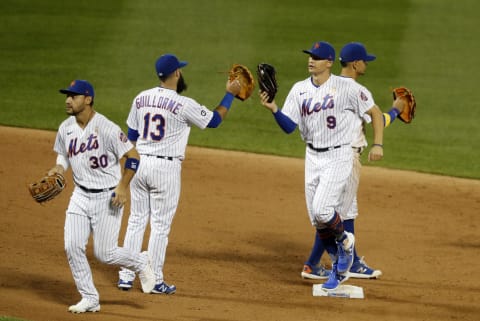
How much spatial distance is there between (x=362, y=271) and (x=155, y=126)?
2.71 m

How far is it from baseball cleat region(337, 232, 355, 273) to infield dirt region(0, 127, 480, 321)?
14.2 inches

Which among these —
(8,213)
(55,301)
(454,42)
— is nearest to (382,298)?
(55,301)

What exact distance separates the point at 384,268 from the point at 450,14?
1417 cm

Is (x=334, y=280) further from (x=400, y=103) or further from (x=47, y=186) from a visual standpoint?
(x=47, y=186)

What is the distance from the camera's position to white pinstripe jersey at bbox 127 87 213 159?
884 cm

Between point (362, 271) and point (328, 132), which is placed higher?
point (328, 132)

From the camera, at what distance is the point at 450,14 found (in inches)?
915

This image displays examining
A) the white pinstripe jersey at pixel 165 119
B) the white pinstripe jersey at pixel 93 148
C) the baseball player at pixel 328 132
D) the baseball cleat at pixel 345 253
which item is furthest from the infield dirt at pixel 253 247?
the white pinstripe jersey at pixel 165 119

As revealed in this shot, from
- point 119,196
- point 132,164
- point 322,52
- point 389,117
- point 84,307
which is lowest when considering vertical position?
point 84,307

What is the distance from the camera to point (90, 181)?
822 centimetres

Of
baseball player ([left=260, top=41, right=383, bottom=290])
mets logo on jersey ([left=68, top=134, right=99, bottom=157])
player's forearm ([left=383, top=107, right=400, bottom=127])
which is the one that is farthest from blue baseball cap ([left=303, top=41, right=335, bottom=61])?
mets logo on jersey ([left=68, top=134, right=99, bottom=157])

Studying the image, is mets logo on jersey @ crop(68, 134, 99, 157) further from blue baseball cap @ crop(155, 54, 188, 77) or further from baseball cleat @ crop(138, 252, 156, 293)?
baseball cleat @ crop(138, 252, 156, 293)

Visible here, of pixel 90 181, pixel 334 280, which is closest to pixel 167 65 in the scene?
pixel 90 181

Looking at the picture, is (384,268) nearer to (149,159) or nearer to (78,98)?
(149,159)
